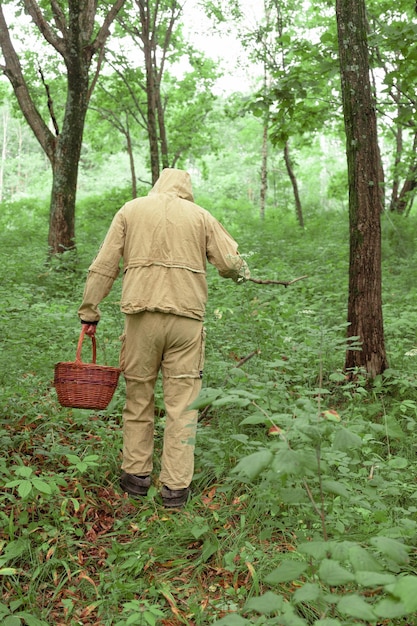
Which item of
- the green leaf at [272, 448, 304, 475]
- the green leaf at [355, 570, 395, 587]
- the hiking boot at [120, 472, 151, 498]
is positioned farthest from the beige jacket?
the green leaf at [355, 570, 395, 587]

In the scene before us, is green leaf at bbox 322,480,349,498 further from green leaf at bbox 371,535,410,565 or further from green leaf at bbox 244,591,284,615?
green leaf at bbox 244,591,284,615

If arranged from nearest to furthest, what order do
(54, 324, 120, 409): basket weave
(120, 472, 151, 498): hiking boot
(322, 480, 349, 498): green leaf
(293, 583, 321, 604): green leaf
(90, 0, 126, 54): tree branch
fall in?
(293, 583, 321, 604): green leaf → (322, 480, 349, 498): green leaf → (54, 324, 120, 409): basket weave → (120, 472, 151, 498): hiking boot → (90, 0, 126, 54): tree branch

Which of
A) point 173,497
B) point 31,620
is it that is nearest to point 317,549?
point 31,620

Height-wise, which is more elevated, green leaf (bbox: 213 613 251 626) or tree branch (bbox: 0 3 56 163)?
tree branch (bbox: 0 3 56 163)

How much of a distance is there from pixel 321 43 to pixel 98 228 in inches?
405

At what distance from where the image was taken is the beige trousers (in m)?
3.91

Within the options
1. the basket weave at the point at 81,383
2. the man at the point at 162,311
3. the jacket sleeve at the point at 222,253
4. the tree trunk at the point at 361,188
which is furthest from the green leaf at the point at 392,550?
the tree trunk at the point at 361,188

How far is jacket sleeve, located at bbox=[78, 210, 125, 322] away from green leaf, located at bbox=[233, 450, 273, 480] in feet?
7.80

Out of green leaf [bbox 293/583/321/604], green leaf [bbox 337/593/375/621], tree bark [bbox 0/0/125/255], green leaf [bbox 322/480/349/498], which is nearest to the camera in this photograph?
green leaf [bbox 337/593/375/621]

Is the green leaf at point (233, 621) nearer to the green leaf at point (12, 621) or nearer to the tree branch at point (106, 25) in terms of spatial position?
the green leaf at point (12, 621)

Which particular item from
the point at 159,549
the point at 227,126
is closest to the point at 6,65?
the point at 159,549

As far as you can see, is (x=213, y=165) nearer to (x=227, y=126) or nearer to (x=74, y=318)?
(x=227, y=126)

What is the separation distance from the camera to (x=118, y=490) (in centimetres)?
404

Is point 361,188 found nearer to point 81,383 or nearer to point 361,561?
point 81,383
